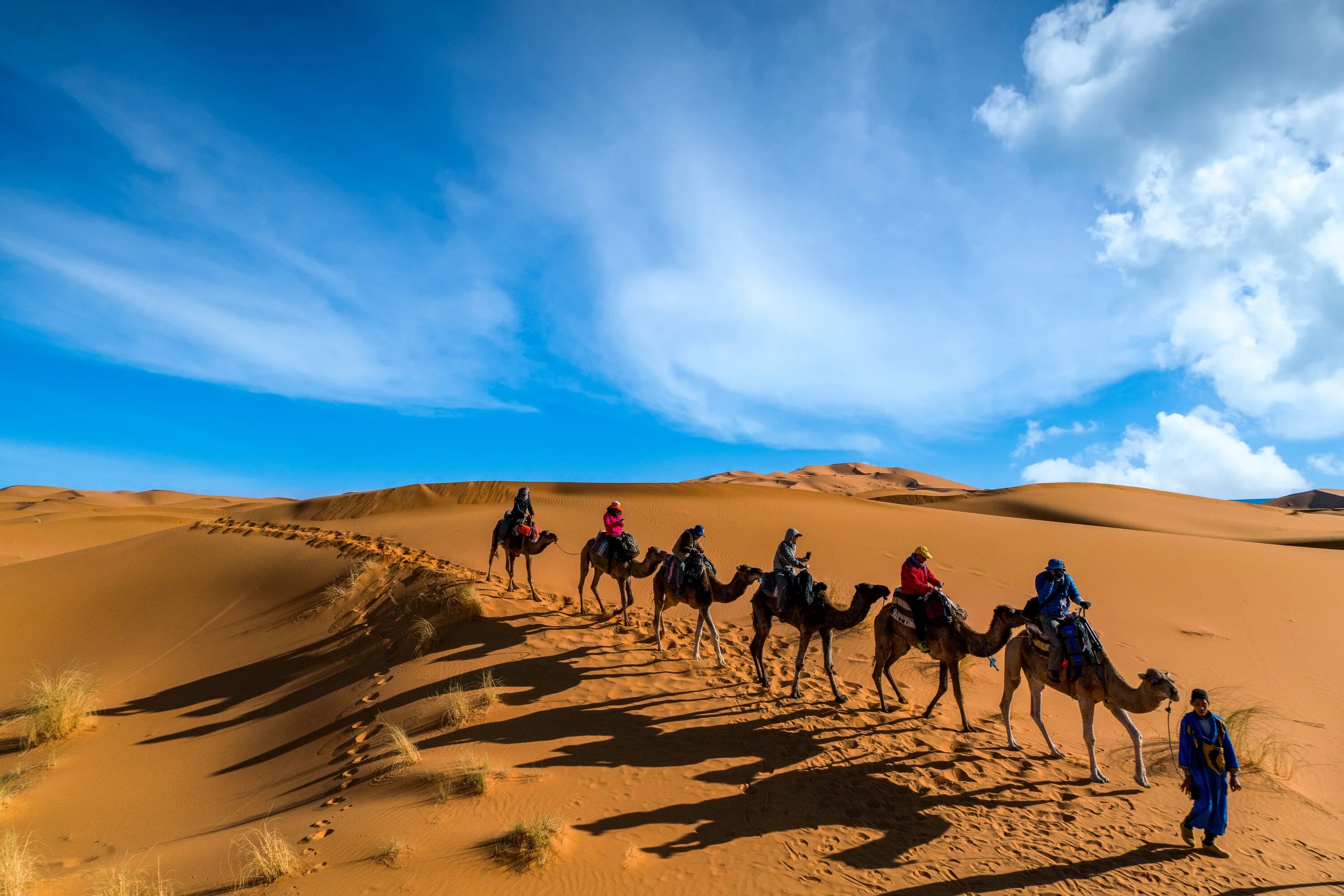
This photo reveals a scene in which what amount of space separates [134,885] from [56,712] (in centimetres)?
795

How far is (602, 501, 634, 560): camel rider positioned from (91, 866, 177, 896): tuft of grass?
8140 millimetres

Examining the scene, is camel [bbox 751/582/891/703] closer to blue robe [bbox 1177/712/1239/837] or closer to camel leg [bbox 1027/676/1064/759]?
camel leg [bbox 1027/676/1064/759]

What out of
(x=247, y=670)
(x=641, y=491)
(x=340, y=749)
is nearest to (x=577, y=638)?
(x=340, y=749)

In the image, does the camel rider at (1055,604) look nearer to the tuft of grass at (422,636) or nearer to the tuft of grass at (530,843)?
the tuft of grass at (530,843)

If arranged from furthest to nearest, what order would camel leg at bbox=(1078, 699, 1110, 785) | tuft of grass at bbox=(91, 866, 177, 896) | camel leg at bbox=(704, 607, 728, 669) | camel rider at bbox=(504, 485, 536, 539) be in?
camel rider at bbox=(504, 485, 536, 539) < camel leg at bbox=(704, 607, 728, 669) < camel leg at bbox=(1078, 699, 1110, 785) < tuft of grass at bbox=(91, 866, 177, 896)

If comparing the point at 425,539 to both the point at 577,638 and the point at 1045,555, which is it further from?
the point at 1045,555

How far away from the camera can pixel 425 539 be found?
2420cm

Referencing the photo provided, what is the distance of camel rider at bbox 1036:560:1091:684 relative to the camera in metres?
7.91

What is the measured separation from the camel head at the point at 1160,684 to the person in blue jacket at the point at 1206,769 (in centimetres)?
46

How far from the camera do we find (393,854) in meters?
5.60

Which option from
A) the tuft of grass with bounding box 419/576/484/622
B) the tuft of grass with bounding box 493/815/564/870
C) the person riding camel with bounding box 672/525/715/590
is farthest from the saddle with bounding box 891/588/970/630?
the tuft of grass with bounding box 419/576/484/622

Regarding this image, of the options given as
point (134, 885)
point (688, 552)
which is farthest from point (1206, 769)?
point (134, 885)

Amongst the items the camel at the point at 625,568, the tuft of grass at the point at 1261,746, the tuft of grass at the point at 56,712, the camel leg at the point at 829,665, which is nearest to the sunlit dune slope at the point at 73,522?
the tuft of grass at the point at 56,712

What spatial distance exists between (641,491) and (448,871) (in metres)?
30.3
